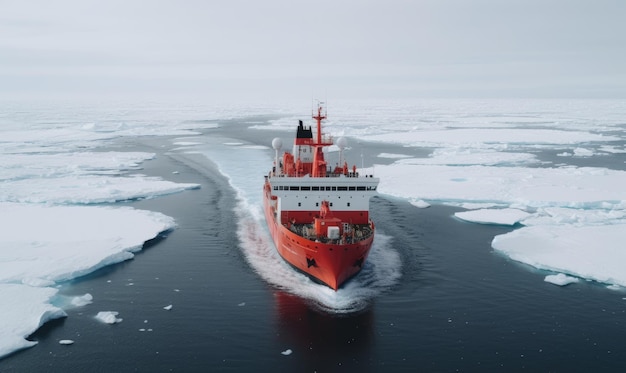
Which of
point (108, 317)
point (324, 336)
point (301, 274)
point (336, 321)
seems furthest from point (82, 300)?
point (336, 321)

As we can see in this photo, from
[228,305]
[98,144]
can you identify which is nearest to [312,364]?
[228,305]

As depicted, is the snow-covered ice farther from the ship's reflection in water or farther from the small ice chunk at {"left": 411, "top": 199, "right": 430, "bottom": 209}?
the small ice chunk at {"left": 411, "top": 199, "right": 430, "bottom": 209}

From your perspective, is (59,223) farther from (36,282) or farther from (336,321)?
(336,321)

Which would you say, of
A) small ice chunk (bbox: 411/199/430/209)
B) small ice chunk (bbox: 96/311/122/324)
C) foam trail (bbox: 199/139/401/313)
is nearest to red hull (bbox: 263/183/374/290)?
foam trail (bbox: 199/139/401/313)

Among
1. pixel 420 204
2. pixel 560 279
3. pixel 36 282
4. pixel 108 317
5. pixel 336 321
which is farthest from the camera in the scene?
pixel 420 204

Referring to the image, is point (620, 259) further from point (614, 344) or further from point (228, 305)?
point (228, 305)
